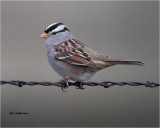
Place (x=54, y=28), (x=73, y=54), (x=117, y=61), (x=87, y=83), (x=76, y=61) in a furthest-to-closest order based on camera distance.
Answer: (x=54, y=28), (x=73, y=54), (x=76, y=61), (x=117, y=61), (x=87, y=83)

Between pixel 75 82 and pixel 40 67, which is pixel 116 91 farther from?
pixel 75 82

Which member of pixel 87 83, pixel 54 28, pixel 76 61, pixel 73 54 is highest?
pixel 54 28

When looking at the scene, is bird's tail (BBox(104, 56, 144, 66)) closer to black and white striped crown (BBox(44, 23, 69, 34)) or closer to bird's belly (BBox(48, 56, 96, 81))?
bird's belly (BBox(48, 56, 96, 81))

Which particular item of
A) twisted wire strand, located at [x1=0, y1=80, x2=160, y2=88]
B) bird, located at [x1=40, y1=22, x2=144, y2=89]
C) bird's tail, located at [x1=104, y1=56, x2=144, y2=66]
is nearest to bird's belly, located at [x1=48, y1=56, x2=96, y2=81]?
bird, located at [x1=40, y1=22, x2=144, y2=89]

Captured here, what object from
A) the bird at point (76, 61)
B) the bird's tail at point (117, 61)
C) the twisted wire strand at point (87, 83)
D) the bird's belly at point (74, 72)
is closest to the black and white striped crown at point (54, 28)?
the bird at point (76, 61)

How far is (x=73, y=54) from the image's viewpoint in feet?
17.4

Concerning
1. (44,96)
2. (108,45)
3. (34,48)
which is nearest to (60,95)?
(44,96)

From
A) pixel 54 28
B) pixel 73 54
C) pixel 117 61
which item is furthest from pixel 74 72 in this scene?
pixel 54 28

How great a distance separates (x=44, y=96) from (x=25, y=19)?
3.08m

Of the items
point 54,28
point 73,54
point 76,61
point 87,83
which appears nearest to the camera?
point 87,83

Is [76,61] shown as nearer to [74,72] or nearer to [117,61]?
[74,72]

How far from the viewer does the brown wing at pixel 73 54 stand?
5125mm

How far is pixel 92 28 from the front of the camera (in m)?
11.0

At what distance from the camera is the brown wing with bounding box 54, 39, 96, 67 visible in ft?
16.8
